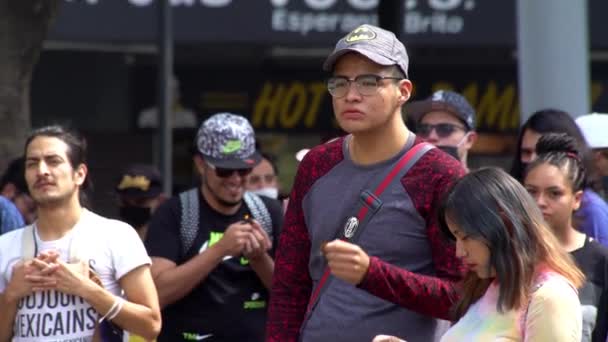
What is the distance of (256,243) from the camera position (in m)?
6.27

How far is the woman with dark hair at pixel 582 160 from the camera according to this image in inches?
231

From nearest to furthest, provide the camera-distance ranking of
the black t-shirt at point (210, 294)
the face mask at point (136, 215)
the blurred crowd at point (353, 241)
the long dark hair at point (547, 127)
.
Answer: the blurred crowd at point (353, 241) → the long dark hair at point (547, 127) → the black t-shirt at point (210, 294) → the face mask at point (136, 215)

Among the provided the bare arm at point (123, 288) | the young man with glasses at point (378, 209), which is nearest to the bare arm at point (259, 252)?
the bare arm at point (123, 288)

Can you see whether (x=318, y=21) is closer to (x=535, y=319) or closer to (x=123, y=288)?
(x=123, y=288)

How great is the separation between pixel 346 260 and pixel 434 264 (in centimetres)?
47

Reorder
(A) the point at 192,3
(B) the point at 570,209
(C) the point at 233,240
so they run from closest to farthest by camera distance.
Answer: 1. (B) the point at 570,209
2. (C) the point at 233,240
3. (A) the point at 192,3

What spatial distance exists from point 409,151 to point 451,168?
0.49 ft

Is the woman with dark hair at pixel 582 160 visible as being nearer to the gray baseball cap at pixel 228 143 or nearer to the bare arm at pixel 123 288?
the gray baseball cap at pixel 228 143

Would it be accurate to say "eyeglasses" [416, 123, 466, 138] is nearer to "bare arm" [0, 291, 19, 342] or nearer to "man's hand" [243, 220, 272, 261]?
"man's hand" [243, 220, 272, 261]

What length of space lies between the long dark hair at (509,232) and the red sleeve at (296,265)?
69 cm

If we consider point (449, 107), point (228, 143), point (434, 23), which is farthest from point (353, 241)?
point (434, 23)

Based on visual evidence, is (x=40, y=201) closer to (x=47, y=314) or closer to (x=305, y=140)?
(x=47, y=314)

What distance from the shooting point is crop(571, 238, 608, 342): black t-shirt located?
199 inches

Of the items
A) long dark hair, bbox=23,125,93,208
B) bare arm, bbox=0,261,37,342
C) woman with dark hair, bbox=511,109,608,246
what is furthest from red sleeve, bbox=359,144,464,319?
long dark hair, bbox=23,125,93,208
